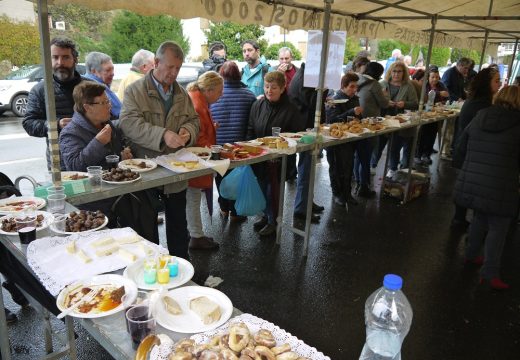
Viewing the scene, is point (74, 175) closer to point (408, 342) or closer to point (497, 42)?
point (408, 342)

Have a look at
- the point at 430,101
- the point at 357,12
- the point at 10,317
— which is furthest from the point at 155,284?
the point at 430,101

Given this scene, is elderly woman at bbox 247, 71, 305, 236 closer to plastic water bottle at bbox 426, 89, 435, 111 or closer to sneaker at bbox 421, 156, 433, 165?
plastic water bottle at bbox 426, 89, 435, 111

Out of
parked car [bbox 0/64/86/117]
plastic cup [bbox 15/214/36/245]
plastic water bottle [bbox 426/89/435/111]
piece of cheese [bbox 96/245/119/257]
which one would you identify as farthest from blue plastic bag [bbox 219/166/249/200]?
parked car [bbox 0/64/86/117]

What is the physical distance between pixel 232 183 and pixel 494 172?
2504 millimetres

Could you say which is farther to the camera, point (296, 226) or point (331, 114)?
point (331, 114)

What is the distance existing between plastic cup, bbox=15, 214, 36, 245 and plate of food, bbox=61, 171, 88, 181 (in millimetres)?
539

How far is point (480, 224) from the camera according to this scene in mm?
3758

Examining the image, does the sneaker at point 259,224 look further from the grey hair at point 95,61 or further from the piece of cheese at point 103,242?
the piece of cheese at point 103,242

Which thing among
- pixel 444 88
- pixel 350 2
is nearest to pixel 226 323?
pixel 350 2

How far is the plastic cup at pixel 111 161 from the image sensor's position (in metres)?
2.77

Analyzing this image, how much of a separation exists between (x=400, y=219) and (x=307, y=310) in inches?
101

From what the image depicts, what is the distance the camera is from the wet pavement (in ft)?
9.39

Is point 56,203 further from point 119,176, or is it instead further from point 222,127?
point 222,127

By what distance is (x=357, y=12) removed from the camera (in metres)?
5.50
